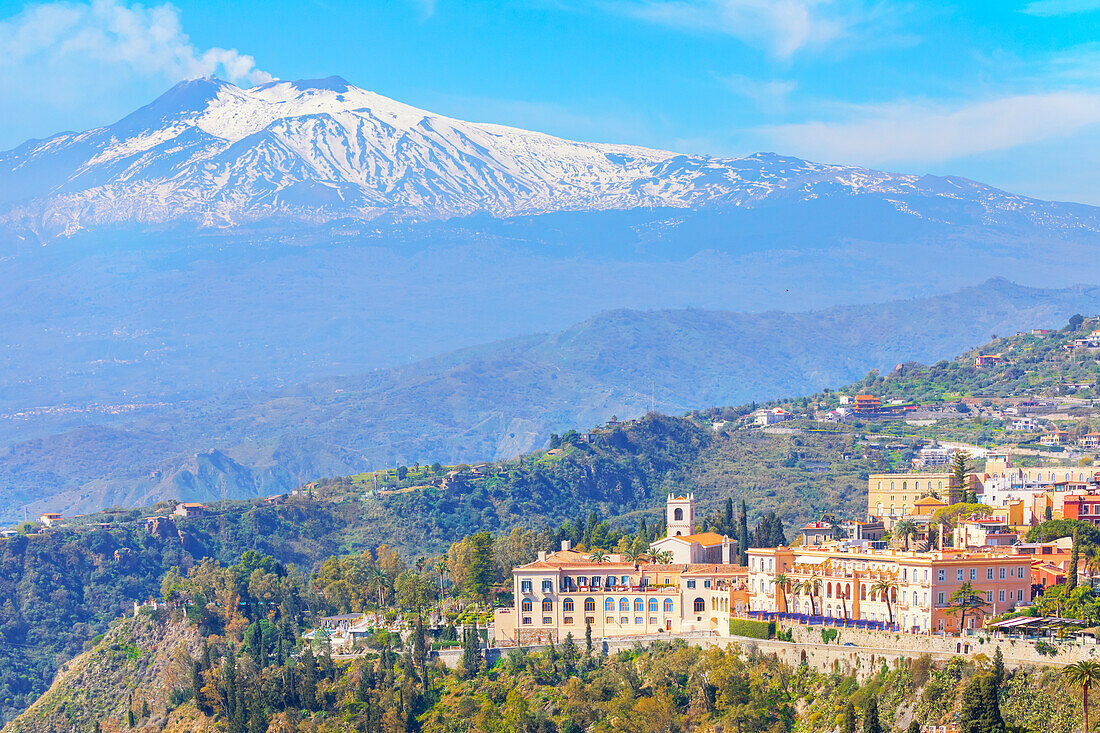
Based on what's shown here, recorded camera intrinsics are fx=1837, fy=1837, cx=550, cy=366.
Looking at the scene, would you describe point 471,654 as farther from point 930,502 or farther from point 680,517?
point 930,502

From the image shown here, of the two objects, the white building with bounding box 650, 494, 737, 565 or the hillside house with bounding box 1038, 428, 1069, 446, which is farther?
the hillside house with bounding box 1038, 428, 1069, 446

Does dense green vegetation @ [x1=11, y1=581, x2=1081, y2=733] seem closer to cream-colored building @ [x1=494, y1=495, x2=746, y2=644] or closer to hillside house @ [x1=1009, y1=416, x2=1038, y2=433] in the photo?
cream-colored building @ [x1=494, y1=495, x2=746, y2=644]

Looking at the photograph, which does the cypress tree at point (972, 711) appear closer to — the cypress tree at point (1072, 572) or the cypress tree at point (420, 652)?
the cypress tree at point (1072, 572)

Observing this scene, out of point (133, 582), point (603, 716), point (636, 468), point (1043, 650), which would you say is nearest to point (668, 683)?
point (603, 716)

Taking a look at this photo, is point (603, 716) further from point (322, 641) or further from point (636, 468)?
point (636, 468)

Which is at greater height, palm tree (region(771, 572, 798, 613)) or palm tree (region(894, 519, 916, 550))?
palm tree (region(894, 519, 916, 550))

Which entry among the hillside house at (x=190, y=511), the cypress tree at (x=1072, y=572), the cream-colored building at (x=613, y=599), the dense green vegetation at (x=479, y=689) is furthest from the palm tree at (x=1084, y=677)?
the hillside house at (x=190, y=511)

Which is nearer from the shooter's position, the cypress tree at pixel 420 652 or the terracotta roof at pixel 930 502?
the cypress tree at pixel 420 652

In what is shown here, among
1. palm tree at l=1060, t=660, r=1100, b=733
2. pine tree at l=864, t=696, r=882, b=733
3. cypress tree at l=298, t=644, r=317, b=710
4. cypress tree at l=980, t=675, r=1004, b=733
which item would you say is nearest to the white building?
cypress tree at l=298, t=644, r=317, b=710

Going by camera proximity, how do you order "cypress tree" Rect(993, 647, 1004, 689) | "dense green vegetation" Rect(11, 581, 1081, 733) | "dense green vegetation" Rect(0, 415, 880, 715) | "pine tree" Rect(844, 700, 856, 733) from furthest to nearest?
"dense green vegetation" Rect(0, 415, 880, 715) < "dense green vegetation" Rect(11, 581, 1081, 733) < "pine tree" Rect(844, 700, 856, 733) < "cypress tree" Rect(993, 647, 1004, 689)
